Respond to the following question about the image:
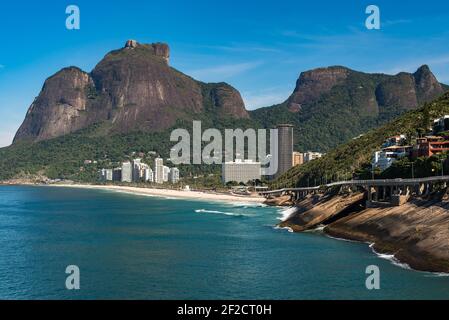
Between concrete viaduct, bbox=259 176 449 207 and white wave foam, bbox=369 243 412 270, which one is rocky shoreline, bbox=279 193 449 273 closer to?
white wave foam, bbox=369 243 412 270

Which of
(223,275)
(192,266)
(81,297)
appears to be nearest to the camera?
(81,297)

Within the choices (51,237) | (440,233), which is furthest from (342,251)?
(51,237)

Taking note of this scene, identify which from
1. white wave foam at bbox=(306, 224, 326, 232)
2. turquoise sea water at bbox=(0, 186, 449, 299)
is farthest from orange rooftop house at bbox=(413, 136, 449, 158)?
turquoise sea water at bbox=(0, 186, 449, 299)

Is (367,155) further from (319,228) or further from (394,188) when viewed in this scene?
(319,228)

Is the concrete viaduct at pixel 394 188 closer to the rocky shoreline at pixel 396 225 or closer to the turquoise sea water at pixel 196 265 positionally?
the rocky shoreline at pixel 396 225

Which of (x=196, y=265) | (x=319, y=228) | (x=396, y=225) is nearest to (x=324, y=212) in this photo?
(x=319, y=228)

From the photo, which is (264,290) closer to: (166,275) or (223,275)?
(223,275)

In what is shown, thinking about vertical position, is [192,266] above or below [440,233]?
below
